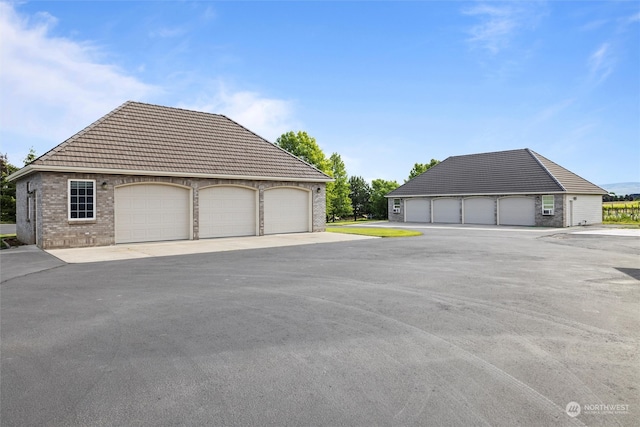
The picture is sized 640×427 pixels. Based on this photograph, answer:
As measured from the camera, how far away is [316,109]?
29078mm

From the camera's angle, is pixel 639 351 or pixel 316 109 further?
pixel 316 109

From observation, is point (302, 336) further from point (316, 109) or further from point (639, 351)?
point (316, 109)

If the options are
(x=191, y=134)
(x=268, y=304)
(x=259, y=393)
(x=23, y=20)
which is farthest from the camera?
(x=191, y=134)

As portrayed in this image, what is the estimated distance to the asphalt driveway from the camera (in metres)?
3.05

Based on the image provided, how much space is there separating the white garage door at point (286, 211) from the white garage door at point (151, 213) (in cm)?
427

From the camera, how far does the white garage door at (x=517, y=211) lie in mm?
29094

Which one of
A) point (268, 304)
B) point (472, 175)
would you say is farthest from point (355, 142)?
point (268, 304)

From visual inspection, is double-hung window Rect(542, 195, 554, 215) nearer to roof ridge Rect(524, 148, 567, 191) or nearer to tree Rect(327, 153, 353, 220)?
roof ridge Rect(524, 148, 567, 191)

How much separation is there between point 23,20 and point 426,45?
56.1ft

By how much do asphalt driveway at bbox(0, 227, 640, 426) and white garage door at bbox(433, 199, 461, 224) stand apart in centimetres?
2481

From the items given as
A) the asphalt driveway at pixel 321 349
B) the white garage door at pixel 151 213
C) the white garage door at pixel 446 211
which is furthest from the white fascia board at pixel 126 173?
the white garage door at pixel 446 211

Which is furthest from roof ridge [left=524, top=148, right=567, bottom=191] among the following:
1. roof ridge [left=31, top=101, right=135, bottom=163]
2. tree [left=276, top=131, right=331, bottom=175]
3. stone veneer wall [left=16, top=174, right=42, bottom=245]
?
stone veneer wall [left=16, top=174, right=42, bottom=245]

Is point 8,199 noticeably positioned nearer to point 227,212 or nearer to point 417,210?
point 227,212

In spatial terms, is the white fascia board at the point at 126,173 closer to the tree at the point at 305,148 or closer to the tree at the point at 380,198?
the tree at the point at 305,148
